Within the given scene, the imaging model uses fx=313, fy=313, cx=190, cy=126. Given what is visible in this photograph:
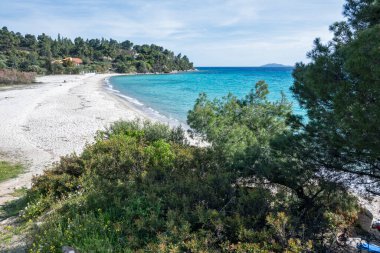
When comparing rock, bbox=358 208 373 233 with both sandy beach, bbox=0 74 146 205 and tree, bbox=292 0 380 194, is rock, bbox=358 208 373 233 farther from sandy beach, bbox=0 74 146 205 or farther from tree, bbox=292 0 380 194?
sandy beach, bbox=0 74 146 205

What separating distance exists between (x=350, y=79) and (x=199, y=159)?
165 inches

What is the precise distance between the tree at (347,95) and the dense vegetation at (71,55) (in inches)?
3255

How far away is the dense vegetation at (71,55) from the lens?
85000mm

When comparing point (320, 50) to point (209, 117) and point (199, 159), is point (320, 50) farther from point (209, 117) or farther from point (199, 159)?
point (209, 117)

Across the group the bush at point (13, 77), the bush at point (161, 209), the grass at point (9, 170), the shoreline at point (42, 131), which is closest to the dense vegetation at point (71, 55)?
the bush at point (13, 77)

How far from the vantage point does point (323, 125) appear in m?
4.94

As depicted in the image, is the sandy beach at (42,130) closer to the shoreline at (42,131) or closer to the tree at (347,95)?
the shoreline at (42,131)

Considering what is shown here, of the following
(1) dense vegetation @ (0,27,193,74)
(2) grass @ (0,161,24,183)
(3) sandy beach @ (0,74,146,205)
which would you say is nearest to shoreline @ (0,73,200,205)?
(3) sandy beach @ (0,74,146,205)

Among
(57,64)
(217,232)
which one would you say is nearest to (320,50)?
(217,232)

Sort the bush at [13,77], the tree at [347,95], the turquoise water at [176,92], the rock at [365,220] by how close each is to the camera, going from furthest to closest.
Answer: the bush at [13,77] < the turquoise water at [176,92] < the rock at [365,220] < the tree at [347,95]

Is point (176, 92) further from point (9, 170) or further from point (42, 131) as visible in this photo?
point (9, 170)

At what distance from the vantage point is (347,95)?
4.14 meters

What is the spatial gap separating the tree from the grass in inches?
372

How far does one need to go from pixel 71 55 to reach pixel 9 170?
418ft
